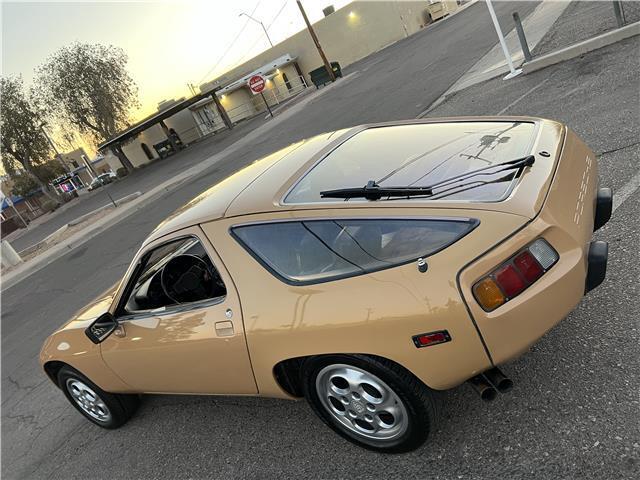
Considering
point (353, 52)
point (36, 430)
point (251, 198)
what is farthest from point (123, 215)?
point (353, 52)

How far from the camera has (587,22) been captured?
11.7 m

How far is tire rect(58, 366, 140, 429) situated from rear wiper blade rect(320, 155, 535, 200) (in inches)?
99.9

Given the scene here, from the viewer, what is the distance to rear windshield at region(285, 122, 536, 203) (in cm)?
272

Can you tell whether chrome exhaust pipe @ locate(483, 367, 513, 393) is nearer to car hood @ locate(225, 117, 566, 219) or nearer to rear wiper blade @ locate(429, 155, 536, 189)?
car hood @ locate(225, 117, 566, 219)

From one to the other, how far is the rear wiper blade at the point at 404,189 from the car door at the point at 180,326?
797 millimetres

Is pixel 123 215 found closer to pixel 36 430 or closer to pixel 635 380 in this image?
pixel 36 430

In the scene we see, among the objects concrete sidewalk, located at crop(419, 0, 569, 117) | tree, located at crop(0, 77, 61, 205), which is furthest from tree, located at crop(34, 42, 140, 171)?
concrete sidewalk, located at crop(419, 0, 569, 117)

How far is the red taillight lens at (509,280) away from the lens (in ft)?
7.08

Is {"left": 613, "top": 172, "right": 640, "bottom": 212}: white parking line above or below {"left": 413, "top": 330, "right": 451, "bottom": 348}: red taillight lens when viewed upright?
below

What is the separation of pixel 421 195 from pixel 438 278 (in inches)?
20.1

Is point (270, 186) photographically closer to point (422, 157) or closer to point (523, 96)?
point (422, 157)

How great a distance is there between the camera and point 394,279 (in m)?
2.29

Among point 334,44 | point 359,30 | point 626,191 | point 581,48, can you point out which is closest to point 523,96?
point 581,48

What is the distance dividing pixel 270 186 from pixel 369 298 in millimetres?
981
